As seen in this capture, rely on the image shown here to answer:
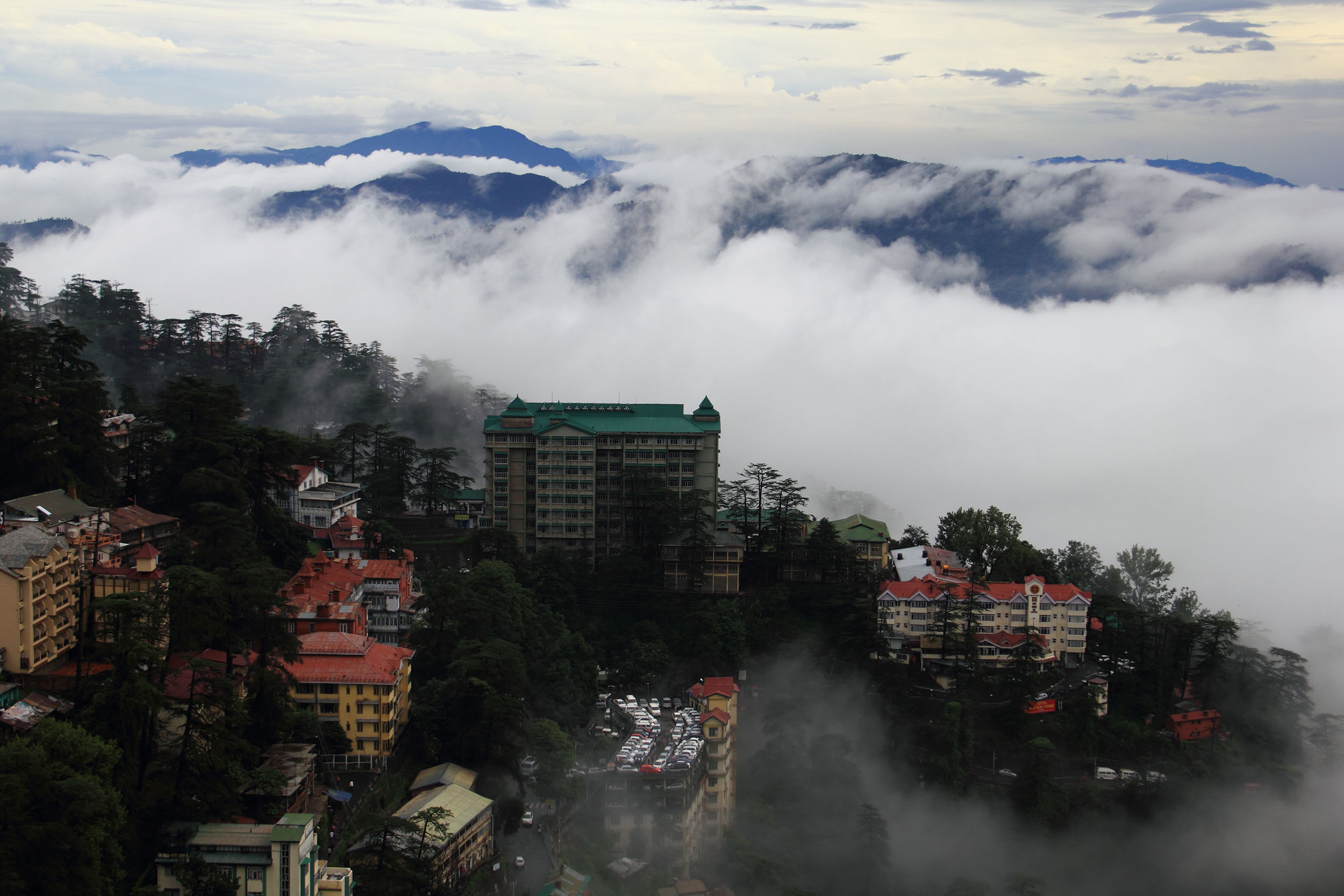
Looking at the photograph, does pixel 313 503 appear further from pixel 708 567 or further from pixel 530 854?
pixel 530 854

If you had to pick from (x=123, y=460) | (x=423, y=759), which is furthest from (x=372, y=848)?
(x=123, y=460)

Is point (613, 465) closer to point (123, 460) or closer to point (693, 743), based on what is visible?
point (693, 743)

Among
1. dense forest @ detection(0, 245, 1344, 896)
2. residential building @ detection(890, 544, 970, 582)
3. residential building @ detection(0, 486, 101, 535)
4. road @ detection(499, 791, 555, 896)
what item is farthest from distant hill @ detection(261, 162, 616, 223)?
road @ detection(499, 791, 555, 896)

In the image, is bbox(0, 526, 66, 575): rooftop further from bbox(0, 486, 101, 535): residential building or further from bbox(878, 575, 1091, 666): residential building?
bbox(878, 575, 1091, 666): residential building

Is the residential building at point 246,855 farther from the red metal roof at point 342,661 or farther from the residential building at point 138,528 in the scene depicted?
the residential building at point 138,528

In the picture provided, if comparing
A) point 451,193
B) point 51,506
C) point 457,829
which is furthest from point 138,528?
point 451,193

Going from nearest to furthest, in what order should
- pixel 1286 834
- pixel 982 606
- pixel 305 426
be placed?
pixel 1286 834 < pixel 982 606 < pixel 305 426

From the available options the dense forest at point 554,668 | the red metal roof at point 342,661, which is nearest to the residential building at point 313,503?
the dense forest at point 554,668
